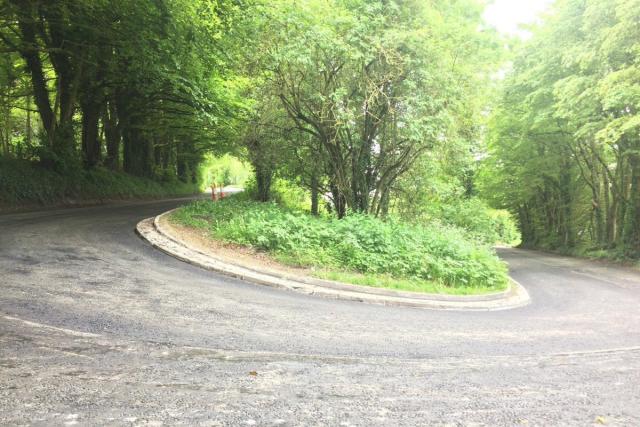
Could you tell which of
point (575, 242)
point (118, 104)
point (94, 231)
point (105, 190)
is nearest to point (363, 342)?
point (94, 231)

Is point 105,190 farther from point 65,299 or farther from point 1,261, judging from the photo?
point 65,299

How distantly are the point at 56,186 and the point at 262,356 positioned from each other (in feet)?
52.7

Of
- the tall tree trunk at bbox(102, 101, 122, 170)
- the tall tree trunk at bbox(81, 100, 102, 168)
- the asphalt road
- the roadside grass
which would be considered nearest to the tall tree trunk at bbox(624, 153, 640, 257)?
the roadside grass

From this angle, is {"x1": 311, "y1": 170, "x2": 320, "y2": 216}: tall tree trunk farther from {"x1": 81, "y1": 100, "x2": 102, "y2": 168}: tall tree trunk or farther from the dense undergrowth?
{"x1": 81, "y1": 100, "x2": 102, "y2": 168}: tall tree trunk

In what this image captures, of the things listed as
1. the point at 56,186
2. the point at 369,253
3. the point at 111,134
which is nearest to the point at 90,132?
the point at 111,134

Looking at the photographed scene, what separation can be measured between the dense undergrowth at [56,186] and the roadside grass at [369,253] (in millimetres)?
7015

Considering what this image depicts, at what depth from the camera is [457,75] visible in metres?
15.6

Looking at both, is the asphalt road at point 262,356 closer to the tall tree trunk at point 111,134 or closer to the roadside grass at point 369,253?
the roadside grass at point 369,253

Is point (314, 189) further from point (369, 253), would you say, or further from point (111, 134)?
point (111, 134)

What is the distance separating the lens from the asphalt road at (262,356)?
3.21m

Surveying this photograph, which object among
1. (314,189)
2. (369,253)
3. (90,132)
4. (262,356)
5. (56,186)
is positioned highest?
(90,132)

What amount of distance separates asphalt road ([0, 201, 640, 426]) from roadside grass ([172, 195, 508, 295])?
1985mm

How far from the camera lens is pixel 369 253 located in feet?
34.6

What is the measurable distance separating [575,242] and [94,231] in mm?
29813
